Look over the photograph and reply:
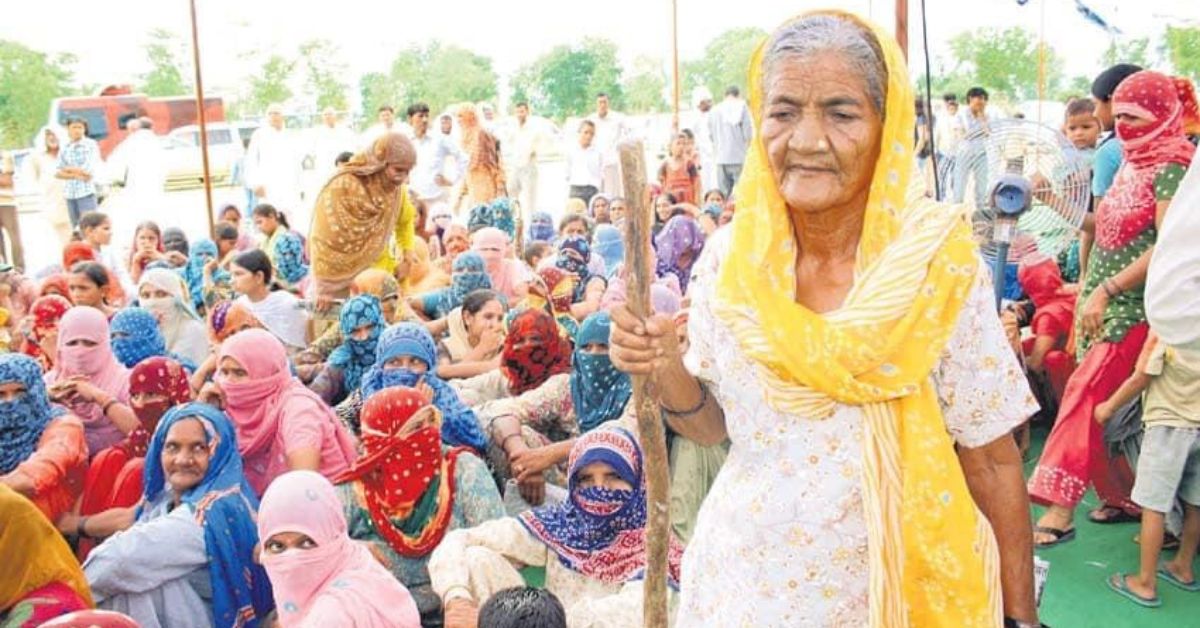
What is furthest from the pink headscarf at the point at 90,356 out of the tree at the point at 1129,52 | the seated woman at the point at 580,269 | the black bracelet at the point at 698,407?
the tree at the point at 1129,52

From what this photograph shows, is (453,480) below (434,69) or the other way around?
below

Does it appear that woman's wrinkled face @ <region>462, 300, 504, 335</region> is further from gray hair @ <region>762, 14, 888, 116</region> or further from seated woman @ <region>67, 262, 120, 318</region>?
gray hair @ <region>762, 14, 888, 116</region>

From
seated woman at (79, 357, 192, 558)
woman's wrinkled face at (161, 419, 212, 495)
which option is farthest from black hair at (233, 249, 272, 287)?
woman's wrinkled face at (161, 419, 212, 495)

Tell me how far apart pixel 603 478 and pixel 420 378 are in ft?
4.29

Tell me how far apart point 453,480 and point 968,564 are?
224 centimetres

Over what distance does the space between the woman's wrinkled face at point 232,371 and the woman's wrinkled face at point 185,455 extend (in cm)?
67

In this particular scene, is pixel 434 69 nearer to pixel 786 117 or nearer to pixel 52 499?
pixel 52 499

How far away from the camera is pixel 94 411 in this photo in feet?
14.5

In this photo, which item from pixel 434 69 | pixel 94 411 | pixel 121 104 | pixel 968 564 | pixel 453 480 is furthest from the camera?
pixel 434 69

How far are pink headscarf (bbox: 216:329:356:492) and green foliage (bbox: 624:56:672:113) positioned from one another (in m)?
18.2

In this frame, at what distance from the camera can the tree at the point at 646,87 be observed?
72.7 feet

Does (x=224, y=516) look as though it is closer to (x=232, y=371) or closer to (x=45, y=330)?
(x=232, y=371)

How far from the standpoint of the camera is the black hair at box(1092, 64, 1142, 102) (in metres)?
5.11

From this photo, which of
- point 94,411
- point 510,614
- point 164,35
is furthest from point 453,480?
point 164,35
